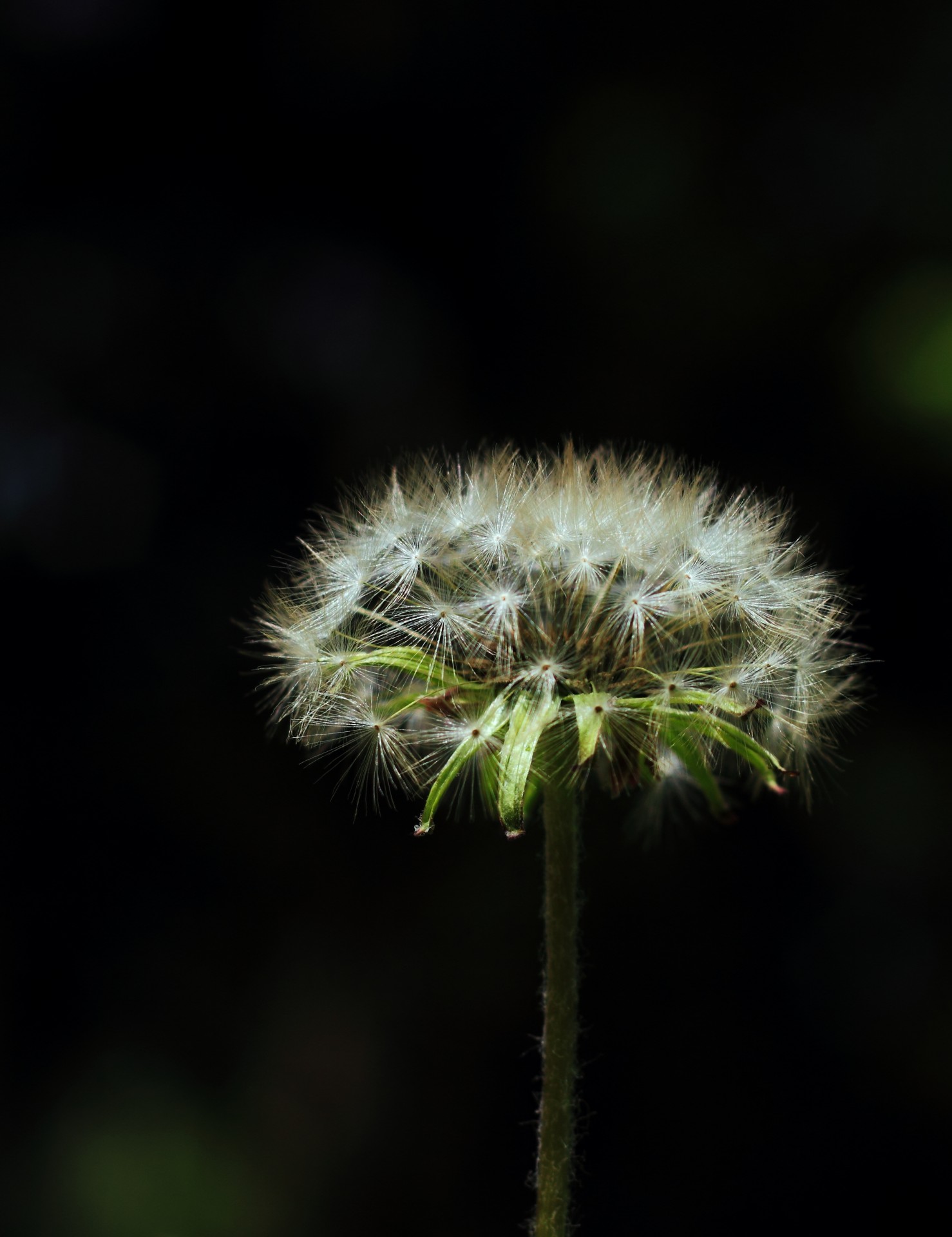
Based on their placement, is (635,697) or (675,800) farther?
(675,800)

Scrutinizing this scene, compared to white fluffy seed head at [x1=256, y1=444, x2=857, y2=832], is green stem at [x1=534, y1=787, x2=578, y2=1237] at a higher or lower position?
lower

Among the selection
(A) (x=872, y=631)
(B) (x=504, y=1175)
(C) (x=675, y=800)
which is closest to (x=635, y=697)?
(C) (x=675, y=800)

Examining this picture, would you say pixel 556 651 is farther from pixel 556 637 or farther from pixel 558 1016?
pixel 558 1016

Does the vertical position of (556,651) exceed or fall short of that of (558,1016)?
it exceeds it

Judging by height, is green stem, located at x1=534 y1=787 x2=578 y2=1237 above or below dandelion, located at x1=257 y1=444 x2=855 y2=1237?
below

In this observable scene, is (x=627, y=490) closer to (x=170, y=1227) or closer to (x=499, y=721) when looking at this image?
(x=499, y=721)

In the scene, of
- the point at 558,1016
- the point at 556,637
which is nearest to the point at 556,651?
the point at 556,637
